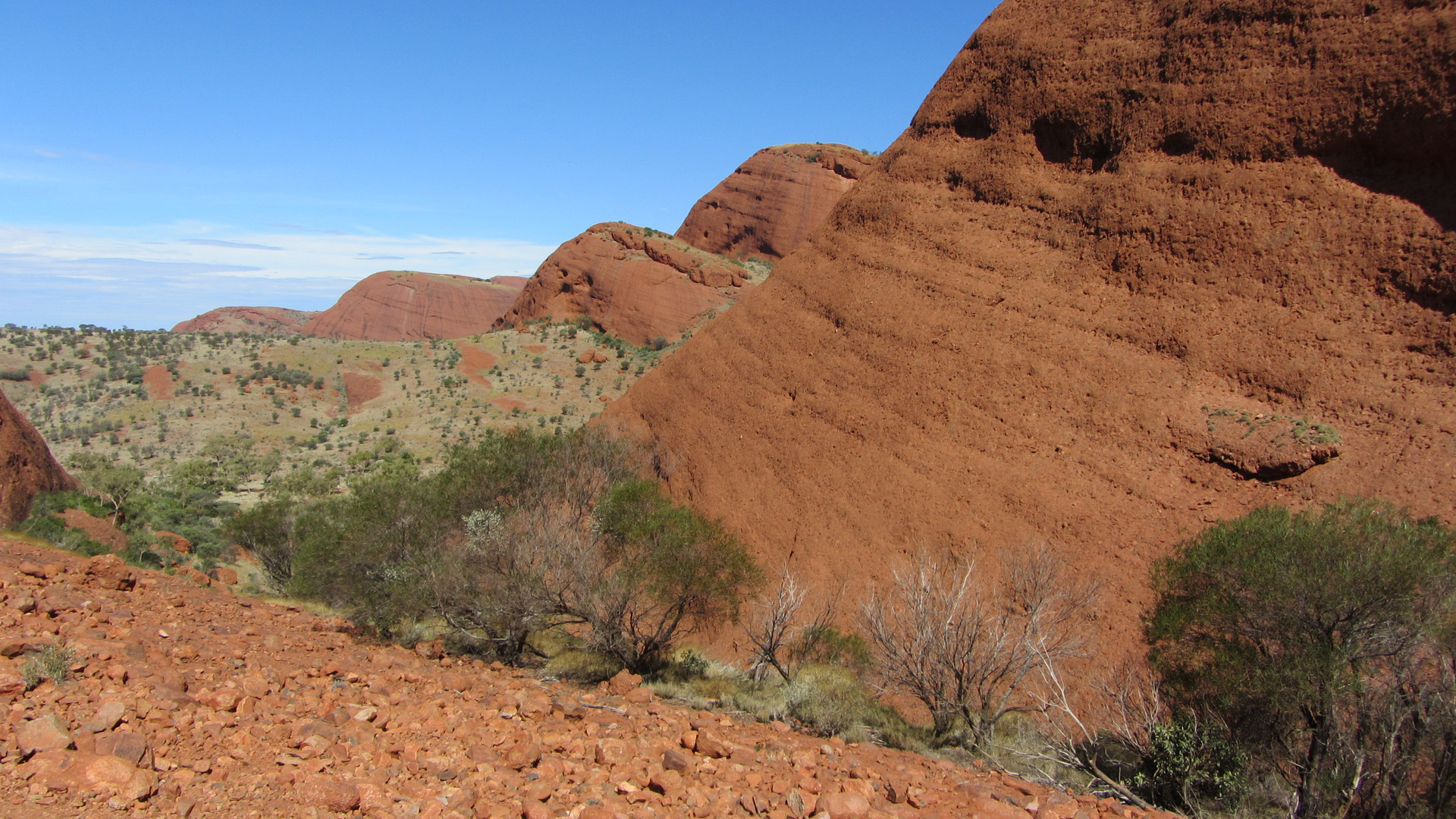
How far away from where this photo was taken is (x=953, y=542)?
38.9ft

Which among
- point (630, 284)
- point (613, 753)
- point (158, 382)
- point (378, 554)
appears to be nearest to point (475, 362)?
point (630, 284)

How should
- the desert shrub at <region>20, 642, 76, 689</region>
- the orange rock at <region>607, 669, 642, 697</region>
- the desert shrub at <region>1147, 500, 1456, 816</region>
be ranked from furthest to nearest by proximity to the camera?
the orange rock at <region>607, 669, 642, 697</region>, the desert shrub at <region>1147, 500, 1456, 816</region>, the desert shrub at <region>20, 642, 76, 689</region>

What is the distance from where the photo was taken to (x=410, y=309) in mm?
87062

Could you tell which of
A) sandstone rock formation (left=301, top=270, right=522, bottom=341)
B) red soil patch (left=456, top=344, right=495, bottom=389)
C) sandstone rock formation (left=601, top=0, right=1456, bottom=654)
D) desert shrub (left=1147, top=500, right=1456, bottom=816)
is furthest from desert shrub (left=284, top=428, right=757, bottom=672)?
sandstone rock formation (left=301, top=270, right=522, bottom=341)

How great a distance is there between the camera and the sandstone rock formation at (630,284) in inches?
1975

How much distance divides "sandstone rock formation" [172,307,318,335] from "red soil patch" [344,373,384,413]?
69.4 meters

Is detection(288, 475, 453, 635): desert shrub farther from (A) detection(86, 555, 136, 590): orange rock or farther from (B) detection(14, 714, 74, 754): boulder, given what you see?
(B) detection(14, 714, 74, 754): boulder

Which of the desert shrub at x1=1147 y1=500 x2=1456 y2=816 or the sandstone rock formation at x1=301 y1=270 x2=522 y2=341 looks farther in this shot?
the sandstone rock formation at x1=301 y1=270 x2=522 y2=341

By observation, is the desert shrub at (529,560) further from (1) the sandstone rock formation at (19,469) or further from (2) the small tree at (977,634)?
(1) the sandstone rock formation at (19,469)

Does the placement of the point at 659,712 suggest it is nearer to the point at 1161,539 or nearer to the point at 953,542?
the point at 953,542

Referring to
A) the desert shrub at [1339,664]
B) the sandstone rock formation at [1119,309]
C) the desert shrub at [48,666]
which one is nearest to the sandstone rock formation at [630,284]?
the sandstone rock formation at [1119,309]

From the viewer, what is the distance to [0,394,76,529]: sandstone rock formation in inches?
680

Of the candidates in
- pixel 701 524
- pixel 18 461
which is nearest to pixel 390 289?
pixel 18 461

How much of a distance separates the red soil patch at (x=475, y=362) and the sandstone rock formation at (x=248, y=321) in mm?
69168
